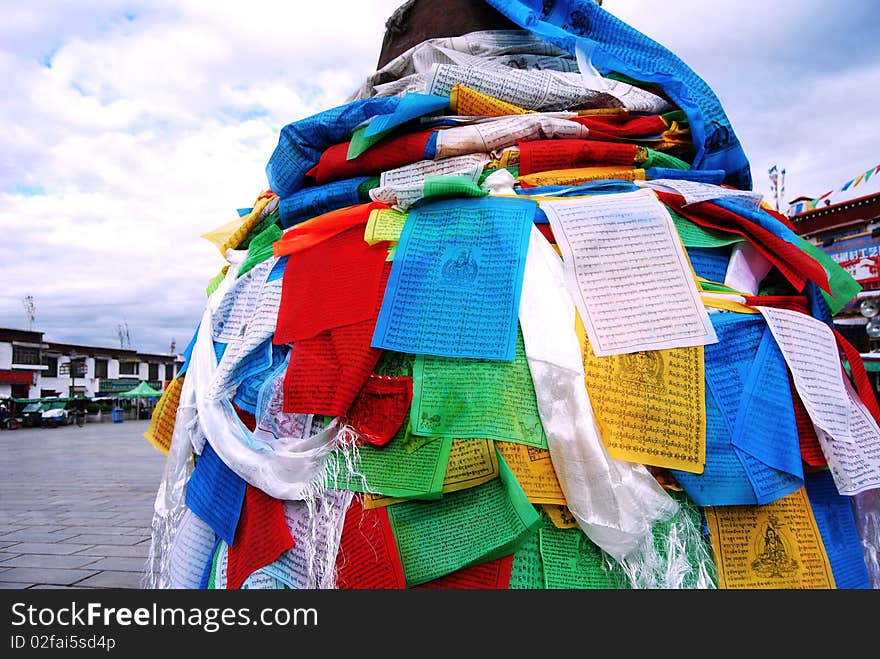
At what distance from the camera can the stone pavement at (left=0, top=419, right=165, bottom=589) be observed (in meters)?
3.20

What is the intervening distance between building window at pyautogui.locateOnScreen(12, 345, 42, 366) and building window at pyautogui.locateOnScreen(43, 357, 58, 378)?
1.60 metres

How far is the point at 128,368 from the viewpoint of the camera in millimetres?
39781

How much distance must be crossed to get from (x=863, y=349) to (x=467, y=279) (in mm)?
11091

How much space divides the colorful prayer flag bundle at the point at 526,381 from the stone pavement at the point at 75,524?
1.77 metres

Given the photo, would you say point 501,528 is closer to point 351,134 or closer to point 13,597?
point 13,597

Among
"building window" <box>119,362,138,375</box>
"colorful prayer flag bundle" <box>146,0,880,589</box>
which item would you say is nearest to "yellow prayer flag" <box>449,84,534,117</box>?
"colorful prayer flag bundle" <box>146,0,880,589</box>

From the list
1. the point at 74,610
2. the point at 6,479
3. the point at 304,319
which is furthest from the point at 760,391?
the point at 6,479

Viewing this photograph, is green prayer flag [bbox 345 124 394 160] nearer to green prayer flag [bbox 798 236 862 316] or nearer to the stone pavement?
green prayer flag [bbox 798 236 862 316]

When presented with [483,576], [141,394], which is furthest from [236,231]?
[141,394]

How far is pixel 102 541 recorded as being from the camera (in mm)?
3922

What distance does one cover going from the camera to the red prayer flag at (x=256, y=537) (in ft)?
4.03

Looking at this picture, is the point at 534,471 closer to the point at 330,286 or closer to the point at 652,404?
the point at 652,404

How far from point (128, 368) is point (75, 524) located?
3984cm

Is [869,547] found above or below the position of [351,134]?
below
